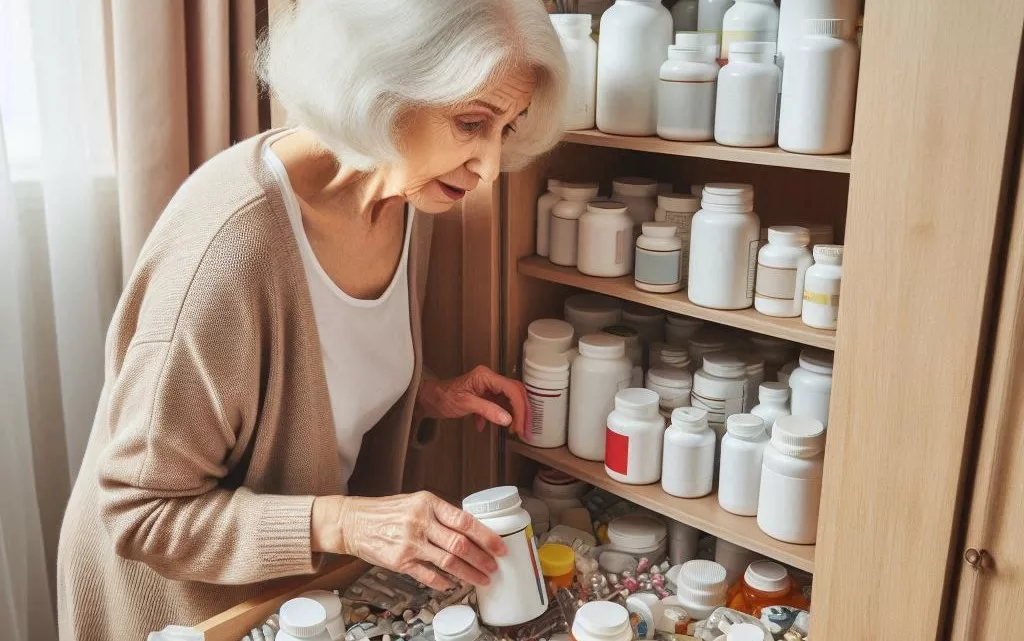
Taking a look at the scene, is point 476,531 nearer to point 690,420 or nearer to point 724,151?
point 690,420

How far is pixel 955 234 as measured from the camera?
34.9 inches

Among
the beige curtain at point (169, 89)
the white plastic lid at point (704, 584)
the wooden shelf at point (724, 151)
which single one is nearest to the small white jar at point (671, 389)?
the white plastic lid at point (704, 584)

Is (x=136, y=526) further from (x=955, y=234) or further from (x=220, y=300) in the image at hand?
(x=955, y=234)

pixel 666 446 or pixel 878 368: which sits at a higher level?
pixel 878 368

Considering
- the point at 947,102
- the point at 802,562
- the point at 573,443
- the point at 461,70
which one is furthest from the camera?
the point at 573,443

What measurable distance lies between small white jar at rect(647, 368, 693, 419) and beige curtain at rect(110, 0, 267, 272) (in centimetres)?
79

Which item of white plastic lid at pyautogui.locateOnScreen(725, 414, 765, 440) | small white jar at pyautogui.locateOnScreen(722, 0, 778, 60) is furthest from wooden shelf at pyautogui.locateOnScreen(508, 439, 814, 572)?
small white jar at pyautogui.locateOnScreen(722, 0, 778, 60)

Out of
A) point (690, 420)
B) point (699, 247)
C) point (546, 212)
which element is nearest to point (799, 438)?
point (690, 420)

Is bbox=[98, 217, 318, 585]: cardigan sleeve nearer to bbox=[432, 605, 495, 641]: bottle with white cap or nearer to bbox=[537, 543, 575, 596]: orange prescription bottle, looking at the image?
bbox=[432, 605, 495, 641]: bottle with white cap

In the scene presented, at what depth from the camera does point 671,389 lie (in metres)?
1.33

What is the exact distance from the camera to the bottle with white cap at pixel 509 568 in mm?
1057

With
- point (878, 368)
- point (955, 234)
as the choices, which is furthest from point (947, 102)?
point (878, 368)

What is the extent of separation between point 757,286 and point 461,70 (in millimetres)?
442

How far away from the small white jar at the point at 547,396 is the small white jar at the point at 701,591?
0.28 meters
